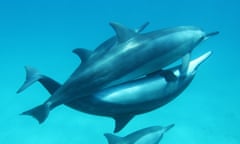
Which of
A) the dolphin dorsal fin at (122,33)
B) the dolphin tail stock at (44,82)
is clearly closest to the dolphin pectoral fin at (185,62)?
the dolphin dorsal fin at (122,33)

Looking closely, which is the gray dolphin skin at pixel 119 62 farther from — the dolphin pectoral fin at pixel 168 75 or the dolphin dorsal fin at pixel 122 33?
the dolphin pectoral fin at pixel 168 75

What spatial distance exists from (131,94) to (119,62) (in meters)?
0.62

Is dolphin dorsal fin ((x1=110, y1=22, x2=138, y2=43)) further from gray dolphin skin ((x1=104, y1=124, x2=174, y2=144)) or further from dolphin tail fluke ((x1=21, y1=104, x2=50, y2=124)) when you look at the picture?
gray dolphin skin ((x1=104, y1=124, x2=174, y2=144))

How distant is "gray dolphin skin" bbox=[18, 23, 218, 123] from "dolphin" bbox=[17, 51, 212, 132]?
188 mm

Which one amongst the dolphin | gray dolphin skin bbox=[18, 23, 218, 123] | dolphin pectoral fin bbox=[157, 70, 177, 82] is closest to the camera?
gray dolphin skin bbox=[18, 23, 218, 123]

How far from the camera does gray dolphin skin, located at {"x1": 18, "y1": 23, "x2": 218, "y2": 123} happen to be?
5.54 m

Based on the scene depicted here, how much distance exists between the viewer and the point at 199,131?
1563 centimetres

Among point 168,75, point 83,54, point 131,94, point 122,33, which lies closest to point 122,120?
point 131,94

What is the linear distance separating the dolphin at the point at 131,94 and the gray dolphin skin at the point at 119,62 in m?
0.19

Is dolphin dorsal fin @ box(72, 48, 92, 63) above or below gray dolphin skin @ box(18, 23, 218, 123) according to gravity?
above

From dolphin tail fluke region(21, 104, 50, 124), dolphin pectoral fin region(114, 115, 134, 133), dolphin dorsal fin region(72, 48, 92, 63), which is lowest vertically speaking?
dolphin pectoral fin region(114, 115, 134, 133)

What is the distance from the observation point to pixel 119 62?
18.3 feet

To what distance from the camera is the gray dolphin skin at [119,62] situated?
5.54 meters

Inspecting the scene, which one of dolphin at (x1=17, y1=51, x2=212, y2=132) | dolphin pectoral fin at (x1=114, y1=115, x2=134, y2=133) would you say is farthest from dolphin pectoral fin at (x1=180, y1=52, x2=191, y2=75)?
dolphin pectoral fin at (x1=114, y1=115, x2=134, y2=133)
